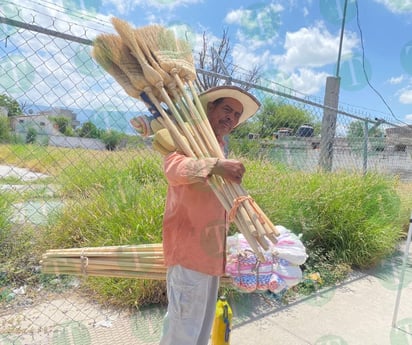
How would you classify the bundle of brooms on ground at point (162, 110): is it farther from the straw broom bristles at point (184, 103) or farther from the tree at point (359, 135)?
the tree at point (359, 135)

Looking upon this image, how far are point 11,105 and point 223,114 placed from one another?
4.71ft

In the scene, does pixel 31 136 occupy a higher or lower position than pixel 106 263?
higher

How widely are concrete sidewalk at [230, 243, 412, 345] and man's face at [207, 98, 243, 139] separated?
1661 millimetres

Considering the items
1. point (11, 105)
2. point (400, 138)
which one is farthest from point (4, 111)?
point (400, 138)

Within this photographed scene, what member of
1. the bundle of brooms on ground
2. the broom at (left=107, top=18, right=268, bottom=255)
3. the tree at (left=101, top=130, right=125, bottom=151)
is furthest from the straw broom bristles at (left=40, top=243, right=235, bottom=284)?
the tree at (left=101, top=130, right=125, bottom=151)

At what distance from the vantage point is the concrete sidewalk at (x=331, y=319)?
9.20 ft

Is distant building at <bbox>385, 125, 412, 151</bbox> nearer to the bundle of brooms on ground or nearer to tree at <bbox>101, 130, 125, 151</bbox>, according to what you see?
tree at <bbox>101, 130, 125, 151</bbox>

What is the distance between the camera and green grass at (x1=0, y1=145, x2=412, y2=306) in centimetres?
305

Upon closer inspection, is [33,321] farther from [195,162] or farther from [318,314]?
[318,314]

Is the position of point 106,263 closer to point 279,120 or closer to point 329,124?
point 329,124

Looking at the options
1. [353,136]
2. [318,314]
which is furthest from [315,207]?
[353,136]

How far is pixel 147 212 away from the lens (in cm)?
317

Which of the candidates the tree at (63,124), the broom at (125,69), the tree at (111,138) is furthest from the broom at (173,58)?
the tree at (111,138)

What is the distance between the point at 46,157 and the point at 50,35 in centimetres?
124
